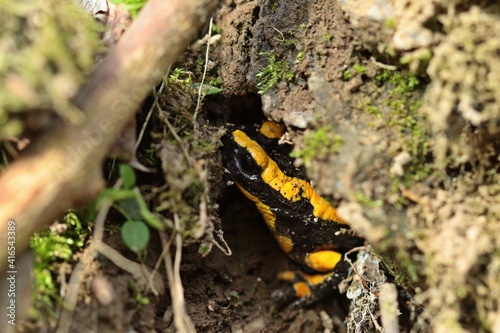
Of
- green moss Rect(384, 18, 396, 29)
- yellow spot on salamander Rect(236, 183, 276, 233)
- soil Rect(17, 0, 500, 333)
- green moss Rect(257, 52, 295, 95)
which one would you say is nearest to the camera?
soil Rect(17, 0, 500, 333)

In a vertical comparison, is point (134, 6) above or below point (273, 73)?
above

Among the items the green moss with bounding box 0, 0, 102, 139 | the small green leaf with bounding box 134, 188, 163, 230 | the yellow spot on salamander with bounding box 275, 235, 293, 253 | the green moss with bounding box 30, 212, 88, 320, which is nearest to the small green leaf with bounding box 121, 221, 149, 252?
the small green leaf with bounding box 134, 188, 163, 230

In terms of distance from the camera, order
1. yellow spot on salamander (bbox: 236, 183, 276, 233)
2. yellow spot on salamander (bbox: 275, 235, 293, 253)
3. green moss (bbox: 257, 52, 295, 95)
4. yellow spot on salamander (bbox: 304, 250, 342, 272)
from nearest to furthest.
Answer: green moss (bbox: 257, 52, 295, 95), yellow spot on salamander (bbox: 236, 183, 276, 233), yellow spot on salamander (bbox: 275, 235, 293, 253), yellow spot on salamander (bbox: 304, 250, 342, 272)

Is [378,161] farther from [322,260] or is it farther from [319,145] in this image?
[322,260]

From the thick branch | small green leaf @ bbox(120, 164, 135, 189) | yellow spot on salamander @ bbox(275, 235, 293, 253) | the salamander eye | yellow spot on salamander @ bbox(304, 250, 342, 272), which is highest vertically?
the thick branch

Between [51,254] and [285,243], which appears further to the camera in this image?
[285,243]

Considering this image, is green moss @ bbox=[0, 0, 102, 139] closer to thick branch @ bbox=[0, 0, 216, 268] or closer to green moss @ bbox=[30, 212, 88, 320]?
thick branch @ bbox=[0, 0, 216, 268]

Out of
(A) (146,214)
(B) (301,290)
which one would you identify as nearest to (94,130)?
(A) (146,214)

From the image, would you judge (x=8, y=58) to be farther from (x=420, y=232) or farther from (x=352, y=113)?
(x=420, y=232)
